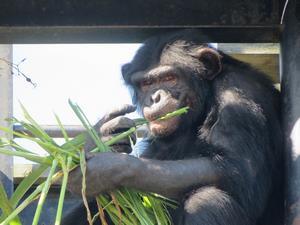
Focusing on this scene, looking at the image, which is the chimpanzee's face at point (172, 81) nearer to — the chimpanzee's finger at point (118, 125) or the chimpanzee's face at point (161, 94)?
the chimpanzee's face at point (161, 94)

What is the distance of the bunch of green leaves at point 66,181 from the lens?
5.59 meters

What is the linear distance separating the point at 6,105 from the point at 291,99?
2437 mm

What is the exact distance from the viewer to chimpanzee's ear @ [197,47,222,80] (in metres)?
7.49

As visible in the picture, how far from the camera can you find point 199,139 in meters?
7.12

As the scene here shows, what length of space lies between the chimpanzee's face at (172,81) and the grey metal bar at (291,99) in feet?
2.98

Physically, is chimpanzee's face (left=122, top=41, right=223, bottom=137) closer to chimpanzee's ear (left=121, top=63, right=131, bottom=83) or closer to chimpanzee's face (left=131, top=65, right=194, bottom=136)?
chimpanzee's face (left=131, top=65, right=194, bottom=136)

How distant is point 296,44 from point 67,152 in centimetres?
196

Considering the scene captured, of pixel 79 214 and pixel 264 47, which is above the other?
pixel 264 47

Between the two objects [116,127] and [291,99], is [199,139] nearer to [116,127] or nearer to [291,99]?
[116,127]

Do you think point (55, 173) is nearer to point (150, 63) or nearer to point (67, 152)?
point (67, 152)

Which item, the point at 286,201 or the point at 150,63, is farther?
the point at 150,63

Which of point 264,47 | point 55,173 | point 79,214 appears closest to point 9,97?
point 79,214

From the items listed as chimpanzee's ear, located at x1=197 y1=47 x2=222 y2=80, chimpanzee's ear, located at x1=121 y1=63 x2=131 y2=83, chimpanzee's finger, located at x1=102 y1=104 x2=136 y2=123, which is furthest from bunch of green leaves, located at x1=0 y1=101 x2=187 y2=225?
chimpanzee's ear, located at x1=121 y1=63 x2=131 y2=83

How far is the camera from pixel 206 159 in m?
6.61
